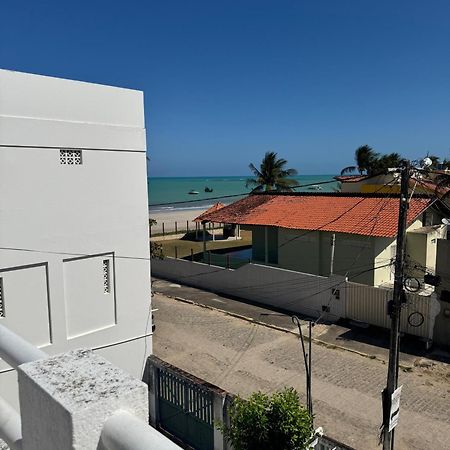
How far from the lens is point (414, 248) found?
19.7m

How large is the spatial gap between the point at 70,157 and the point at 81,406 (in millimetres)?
9355

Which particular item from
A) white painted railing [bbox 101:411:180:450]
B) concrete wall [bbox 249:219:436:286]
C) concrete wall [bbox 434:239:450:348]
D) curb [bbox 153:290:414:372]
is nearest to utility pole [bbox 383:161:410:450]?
curb [bbox 153:290:414:372]

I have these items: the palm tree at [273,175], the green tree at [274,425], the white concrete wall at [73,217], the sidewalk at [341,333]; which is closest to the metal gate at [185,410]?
the white concrete wall at [73,217]

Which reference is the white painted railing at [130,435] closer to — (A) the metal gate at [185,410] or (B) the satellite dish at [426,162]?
A: (A) the metal gate at [185,410]

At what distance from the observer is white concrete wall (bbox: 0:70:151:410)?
930cm

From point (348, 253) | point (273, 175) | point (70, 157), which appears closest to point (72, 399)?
point (70, 157)

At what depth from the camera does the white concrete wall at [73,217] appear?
366 inches

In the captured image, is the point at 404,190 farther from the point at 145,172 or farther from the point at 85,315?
the point at 85,315

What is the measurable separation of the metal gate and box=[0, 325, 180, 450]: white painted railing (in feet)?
24.9

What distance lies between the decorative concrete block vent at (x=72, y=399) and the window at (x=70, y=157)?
347 inches

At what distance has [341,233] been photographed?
1972 cm

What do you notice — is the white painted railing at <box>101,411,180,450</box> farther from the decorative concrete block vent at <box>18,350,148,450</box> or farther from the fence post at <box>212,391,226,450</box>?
the fence post at <box>212,391,226,450</box>

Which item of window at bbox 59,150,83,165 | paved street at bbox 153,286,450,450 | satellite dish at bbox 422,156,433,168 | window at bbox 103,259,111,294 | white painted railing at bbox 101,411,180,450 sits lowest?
paved street at bbox 153,286,450,450

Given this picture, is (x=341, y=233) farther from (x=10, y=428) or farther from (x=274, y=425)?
(x=10, y=428)
